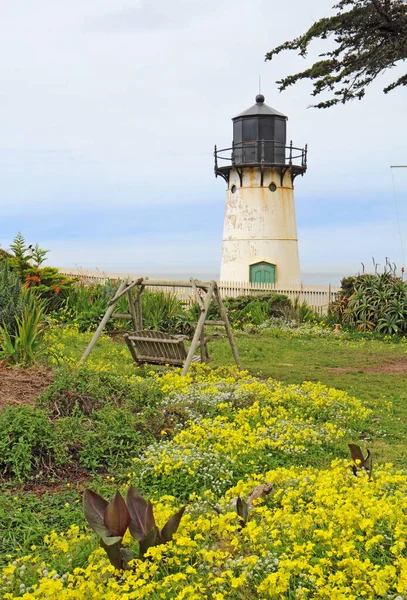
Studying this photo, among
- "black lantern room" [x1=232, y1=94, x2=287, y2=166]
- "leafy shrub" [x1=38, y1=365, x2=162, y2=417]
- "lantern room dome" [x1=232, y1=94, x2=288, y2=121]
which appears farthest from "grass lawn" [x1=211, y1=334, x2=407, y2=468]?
"lantern room dome" [x1=232, y1=94, x2=288, y2=121]

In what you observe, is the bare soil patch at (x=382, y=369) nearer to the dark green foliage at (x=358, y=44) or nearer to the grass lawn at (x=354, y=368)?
the grass lawn at (x=354, y=368)

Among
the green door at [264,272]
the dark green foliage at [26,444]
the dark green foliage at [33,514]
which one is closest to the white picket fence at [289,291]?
the green door at [264,272]

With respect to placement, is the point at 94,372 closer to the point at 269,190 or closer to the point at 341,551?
the point at 341,551

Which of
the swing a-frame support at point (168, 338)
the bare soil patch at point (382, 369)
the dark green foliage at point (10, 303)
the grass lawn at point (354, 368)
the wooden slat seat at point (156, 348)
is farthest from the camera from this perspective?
the bare soil patch at point (382, 369)

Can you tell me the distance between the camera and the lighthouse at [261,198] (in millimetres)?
27469

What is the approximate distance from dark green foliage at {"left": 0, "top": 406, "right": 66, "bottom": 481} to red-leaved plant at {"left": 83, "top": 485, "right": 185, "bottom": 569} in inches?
89.1

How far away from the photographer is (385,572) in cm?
333

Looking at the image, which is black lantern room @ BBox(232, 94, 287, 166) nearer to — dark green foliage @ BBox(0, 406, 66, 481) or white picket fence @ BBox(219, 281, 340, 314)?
white picket fence @ BBox(219, 281, 340, 314)

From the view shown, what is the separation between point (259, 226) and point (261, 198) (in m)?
1.13

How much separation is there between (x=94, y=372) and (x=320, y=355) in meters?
8.29

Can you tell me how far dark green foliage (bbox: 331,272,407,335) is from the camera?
18.8 m

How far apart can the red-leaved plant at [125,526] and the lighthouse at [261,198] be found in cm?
2414

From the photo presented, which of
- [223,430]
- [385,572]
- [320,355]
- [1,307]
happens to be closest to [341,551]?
[385,572]

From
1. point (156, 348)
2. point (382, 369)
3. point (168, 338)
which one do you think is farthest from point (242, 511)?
point (382, 369)
